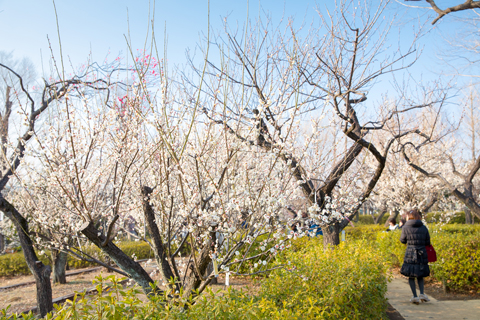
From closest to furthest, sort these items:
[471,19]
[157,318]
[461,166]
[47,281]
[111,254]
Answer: [157,318] → [111,254] → [47,281] → [471,19] → [461,166]

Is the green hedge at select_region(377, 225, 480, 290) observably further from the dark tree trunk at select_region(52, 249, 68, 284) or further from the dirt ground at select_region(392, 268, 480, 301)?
the dark tree trunk at select_region(52, 249, 68, 284)

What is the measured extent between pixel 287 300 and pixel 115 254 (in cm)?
187

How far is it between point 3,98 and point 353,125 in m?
7.33

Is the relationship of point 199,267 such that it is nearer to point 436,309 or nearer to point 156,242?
point 156,242

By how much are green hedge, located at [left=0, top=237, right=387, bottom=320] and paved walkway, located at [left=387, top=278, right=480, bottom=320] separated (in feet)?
3.22

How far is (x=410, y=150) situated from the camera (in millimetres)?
12477

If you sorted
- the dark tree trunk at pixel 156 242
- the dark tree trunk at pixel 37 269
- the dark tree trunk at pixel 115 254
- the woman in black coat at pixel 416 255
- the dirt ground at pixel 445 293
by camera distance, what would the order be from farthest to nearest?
the dirt ground at pixel 445 293, the woman in black coat at pixel 416 255, the dark tree trunk at pixel 37 269, the dark tree trunk at pixel 156 242, the dark tree trunk at pixel 115 254

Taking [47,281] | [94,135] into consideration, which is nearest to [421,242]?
[94,135]

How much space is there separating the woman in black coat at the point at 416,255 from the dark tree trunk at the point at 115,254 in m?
4.23

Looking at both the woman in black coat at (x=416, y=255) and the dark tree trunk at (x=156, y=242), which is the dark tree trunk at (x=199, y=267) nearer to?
the dark tree trunk at (x=156, y=242)

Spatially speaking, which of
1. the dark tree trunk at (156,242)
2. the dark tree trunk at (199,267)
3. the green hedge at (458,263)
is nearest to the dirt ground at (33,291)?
the dark tree trunk at (156,242)

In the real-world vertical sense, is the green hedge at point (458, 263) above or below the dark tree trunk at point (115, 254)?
below

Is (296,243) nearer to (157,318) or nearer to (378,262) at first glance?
(378,262)

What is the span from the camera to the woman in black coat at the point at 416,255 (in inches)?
197
